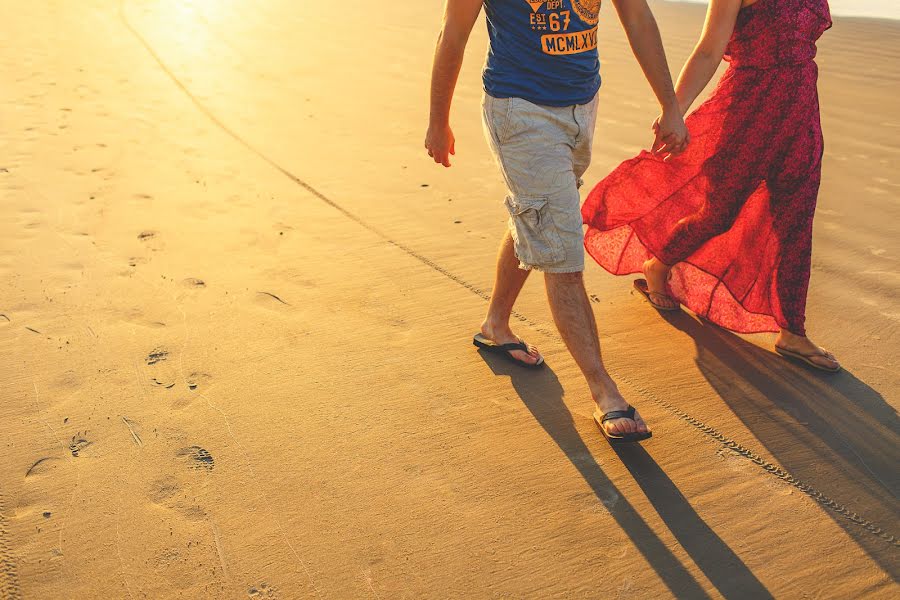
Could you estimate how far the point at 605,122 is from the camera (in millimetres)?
6730

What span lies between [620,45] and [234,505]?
27.8 ft

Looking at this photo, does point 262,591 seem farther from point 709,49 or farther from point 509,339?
point 709,49

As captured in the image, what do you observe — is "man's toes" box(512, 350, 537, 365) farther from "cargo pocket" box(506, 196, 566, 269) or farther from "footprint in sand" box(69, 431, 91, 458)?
"footprint in sand" box(69, 431, 91, 458)

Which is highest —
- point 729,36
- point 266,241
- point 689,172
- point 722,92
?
point 729,36

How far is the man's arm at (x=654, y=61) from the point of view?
279cm

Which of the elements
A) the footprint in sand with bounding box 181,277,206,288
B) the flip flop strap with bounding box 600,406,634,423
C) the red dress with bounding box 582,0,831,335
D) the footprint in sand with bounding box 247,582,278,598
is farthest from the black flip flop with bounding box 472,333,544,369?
the footprint in sand with bounding box 247,582,278,598

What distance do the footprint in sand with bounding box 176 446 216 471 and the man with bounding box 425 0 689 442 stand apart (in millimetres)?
1223

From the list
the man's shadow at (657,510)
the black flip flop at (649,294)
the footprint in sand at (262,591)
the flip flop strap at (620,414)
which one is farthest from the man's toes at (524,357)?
the footprint in sand at (262,591)

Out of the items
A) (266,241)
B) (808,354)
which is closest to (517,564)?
(808,354)

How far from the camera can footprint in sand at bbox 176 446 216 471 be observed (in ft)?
8.62

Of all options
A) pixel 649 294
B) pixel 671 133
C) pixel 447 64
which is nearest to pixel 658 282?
pixel 649 294

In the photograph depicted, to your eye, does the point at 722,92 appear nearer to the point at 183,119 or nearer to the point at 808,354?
the point at 808,354

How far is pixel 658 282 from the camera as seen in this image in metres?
3.75

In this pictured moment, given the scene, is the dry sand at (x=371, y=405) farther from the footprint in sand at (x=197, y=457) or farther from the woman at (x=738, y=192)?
the woman at (x=738, y=192)
